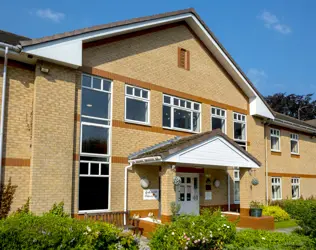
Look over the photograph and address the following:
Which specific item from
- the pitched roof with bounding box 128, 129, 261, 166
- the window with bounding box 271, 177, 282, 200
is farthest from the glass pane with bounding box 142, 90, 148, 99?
the window with bounding box 271, 177, 282, 200

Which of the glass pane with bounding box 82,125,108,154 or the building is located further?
the glass pane with bounding box 82,125,108,154

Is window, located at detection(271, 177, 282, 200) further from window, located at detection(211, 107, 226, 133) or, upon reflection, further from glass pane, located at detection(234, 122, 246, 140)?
window, located at detection(211, 107, 226, 133)

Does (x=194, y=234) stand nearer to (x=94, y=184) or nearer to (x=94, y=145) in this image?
(x=94, y=184)

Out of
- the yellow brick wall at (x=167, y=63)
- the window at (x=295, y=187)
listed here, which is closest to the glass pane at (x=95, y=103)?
the yellow brick wall at (x=167, y=63)

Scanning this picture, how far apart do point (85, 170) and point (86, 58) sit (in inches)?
169

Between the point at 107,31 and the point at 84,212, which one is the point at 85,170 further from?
the point at 107,31

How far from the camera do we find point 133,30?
14836 mm

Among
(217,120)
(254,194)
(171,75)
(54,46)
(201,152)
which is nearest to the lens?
(54,46)

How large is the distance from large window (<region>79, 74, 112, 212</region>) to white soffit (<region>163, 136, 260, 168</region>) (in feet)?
8.45

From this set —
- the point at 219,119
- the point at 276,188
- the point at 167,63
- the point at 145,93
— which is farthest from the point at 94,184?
the point at 276,188

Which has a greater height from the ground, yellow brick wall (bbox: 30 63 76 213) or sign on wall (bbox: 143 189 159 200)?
yellow brick wall (bbox: 30 63 76 213)

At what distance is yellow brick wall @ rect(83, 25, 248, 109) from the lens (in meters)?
14.2

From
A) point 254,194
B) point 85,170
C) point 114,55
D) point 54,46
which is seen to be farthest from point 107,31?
point 254,194

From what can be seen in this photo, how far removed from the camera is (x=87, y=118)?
43.3ft
